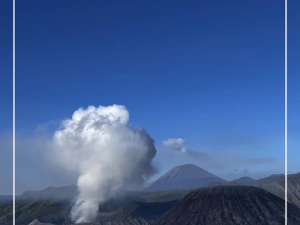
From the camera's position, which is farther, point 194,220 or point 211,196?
point 211,196

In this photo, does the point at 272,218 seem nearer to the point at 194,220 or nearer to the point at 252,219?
the point at 252,219

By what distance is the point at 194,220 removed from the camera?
183m

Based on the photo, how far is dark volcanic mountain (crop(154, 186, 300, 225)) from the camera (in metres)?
179

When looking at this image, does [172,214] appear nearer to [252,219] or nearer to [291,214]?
[252,219]

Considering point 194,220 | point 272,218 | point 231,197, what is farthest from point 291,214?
point 194,220

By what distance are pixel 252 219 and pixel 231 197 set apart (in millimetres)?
19584

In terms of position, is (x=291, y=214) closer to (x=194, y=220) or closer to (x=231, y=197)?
(x=231, y=197)

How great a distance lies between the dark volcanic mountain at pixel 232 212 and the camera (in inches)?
7047

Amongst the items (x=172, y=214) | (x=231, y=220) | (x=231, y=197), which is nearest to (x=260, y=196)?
(x=231, y=197)

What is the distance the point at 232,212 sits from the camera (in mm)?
185375

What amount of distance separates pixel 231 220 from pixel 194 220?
52.4 ft

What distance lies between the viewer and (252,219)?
179 meters

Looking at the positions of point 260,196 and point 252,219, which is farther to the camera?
point 260,196

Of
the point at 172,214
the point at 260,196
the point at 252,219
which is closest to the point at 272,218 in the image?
the point at 252,219
